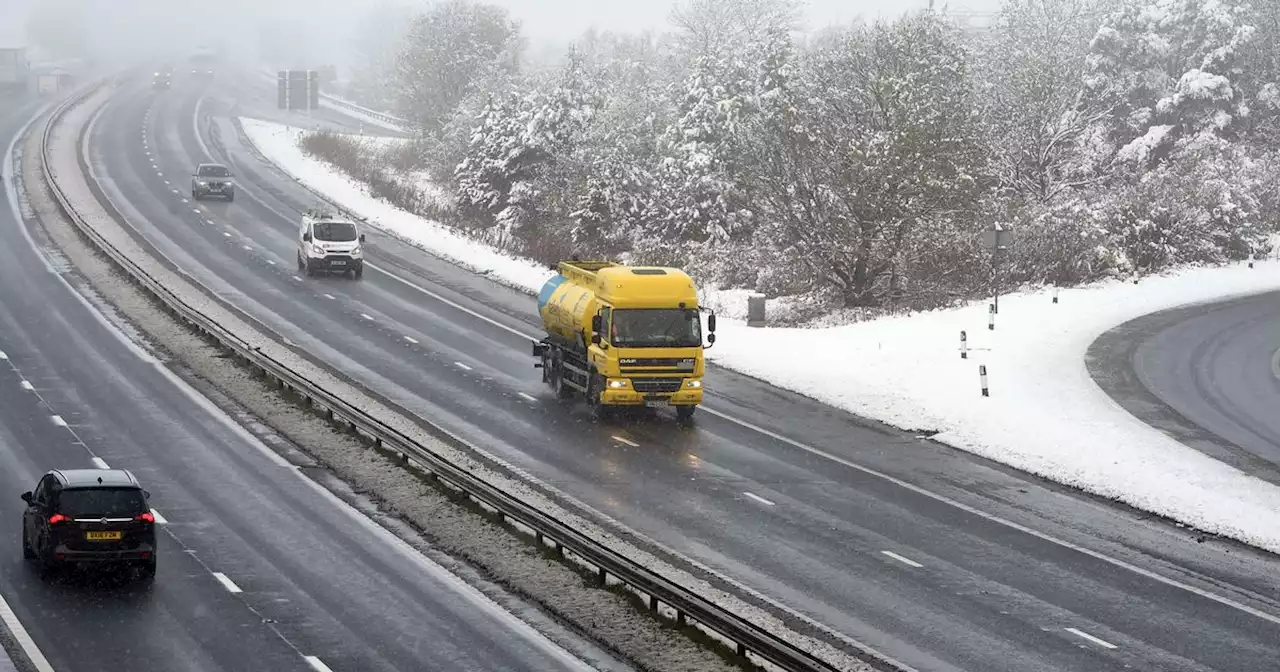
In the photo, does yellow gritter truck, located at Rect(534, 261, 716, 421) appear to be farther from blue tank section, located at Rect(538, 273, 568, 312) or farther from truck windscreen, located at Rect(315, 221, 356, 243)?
truck windscreen, located at Rect(315, 221, 356, 243)

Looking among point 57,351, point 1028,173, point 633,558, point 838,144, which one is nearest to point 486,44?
point 1028,173

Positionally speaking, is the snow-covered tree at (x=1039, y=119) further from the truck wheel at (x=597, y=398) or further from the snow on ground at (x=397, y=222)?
the truck wheel at (x=597, y=398)

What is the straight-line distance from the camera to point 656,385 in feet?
105

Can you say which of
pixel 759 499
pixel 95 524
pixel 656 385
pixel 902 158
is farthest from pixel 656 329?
pixel 902 158

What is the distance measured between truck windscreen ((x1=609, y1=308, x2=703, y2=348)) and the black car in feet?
41.2

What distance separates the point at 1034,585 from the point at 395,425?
14207mm

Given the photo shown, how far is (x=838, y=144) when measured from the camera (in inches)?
2013

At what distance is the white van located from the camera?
52594 mm

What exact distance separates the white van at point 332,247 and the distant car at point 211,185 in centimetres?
1892

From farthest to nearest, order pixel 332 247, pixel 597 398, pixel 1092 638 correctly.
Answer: pixel 332 247, pixel 597 398, pixel 1092 638

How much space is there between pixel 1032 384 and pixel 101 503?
72.3 ft

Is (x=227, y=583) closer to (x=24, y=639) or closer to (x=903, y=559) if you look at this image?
(x=24, y=639)

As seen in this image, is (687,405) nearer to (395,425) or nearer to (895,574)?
(395,425)

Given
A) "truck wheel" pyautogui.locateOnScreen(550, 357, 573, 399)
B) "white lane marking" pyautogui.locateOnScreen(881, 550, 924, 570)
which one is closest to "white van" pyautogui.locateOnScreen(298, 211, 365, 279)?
"truck wheel" pyautogui.locateOnScreen(550, 357, 573, 399)
